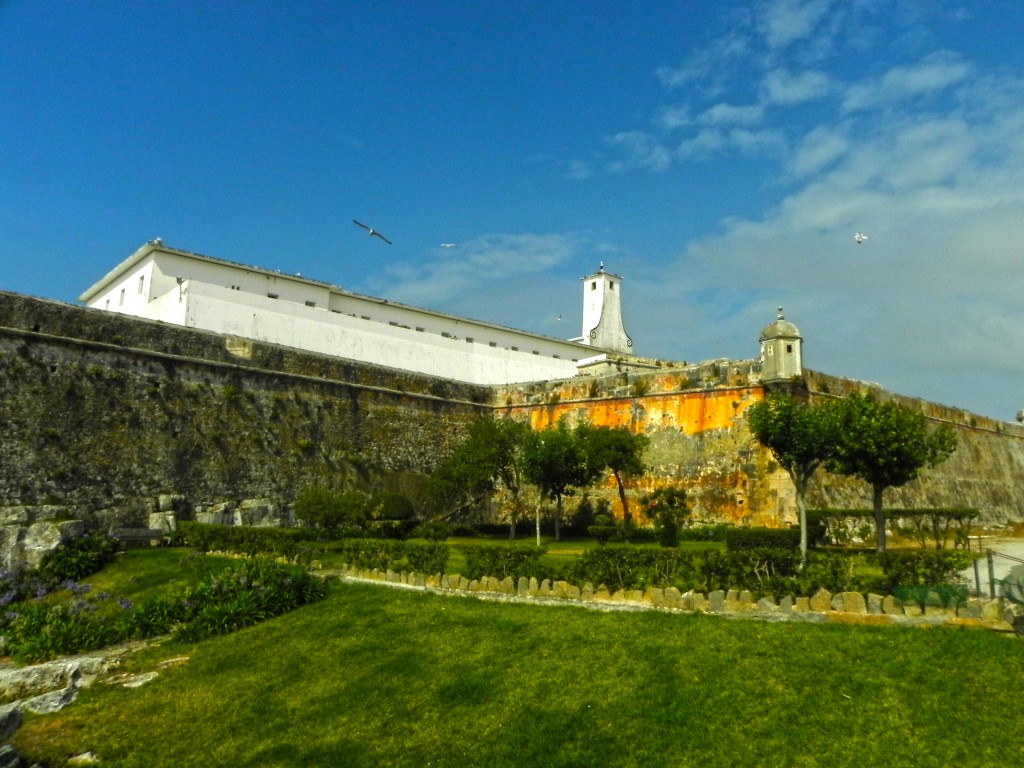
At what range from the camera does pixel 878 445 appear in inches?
663

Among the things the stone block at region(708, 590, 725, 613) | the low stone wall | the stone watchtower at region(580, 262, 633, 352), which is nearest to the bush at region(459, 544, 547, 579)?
the low stone wall

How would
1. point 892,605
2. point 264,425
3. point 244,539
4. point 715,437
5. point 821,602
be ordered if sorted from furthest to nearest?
point 715,437 < point 264,425 < point 244,539 < point 821,602 < point 892,605

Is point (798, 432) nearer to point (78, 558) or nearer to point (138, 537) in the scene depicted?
point (138, 537)

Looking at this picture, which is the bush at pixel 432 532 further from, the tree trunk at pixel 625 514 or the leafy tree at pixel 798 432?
the leafy tree at pixel 798 432

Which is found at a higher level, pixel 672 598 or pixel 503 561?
pixel 503 561

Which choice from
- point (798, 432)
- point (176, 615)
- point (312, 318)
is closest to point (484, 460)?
point (798, 432)

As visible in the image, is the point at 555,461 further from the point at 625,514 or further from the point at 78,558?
the point at 78,558

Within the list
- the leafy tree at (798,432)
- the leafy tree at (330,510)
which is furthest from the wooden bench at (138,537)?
the leafy tree at (798,432)

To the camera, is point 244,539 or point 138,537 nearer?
point 244,539

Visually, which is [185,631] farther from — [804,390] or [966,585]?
[804,390]

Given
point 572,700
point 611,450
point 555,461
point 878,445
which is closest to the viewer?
point 572,700

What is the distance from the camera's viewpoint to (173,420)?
22328 millimetres

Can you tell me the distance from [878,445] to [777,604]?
27.5 ft

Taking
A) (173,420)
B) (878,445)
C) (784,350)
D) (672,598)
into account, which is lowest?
(672,598)
